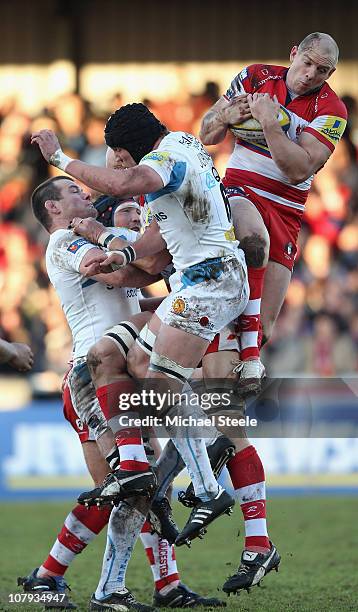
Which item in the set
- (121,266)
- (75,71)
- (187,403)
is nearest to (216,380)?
(187,403)

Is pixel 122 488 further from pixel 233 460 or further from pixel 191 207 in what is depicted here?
pixel 191 207

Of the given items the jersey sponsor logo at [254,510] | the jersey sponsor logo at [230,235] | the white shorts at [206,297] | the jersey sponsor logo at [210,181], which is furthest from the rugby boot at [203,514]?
the jersey sponsor logo at [210,181]

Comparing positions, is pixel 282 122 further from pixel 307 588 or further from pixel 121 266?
pixel 307 588

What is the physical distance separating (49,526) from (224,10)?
11477mm

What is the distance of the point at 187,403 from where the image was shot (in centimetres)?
721

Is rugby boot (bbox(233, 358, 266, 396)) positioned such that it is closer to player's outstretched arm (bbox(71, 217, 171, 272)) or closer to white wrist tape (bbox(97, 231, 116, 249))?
player's outstretched arm (bbox(71, 217, 171, 272))

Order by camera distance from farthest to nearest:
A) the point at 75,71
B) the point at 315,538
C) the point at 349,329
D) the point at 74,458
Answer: the point at 75,71, the point at 349,329, the point at 74,458, the point at 315,538

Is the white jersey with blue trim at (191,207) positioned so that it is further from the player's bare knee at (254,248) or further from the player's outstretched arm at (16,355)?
the player's outstretched arm at (16,355)

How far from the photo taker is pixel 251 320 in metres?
7.40

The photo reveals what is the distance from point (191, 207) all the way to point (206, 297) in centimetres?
54

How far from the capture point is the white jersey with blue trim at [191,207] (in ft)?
22.7

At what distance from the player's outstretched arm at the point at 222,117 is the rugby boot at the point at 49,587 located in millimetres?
3160

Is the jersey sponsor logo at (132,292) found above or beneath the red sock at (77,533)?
above

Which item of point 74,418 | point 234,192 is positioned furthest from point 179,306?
point 74,418
